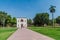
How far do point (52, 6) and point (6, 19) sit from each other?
3311 cm

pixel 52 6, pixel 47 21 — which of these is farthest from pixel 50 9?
pixel 47 21

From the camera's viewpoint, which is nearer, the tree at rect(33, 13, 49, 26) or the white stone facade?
the tree at rect(33, 13, 49, 26)

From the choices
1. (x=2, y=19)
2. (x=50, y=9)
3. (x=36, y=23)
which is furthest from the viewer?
(x=36, y=23)

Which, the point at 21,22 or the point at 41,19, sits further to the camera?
the point at 21,22

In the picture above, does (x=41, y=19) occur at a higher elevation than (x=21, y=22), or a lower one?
higher

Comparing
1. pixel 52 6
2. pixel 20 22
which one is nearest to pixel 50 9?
pixel 52 6

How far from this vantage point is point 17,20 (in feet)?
403

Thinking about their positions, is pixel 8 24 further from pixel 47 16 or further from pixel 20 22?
pixel 47 16

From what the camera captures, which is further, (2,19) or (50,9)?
(2,19)

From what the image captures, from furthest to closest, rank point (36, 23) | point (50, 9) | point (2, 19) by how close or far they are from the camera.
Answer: point (36, 23), point (2, 19), point (50, 9)

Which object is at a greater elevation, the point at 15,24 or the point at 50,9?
the point at 50,9

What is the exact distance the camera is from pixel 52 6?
328 ft

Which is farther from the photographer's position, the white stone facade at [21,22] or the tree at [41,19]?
the white stone facade at [21,22]

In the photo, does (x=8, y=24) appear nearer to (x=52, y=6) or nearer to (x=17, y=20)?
(x=17, y=20)
